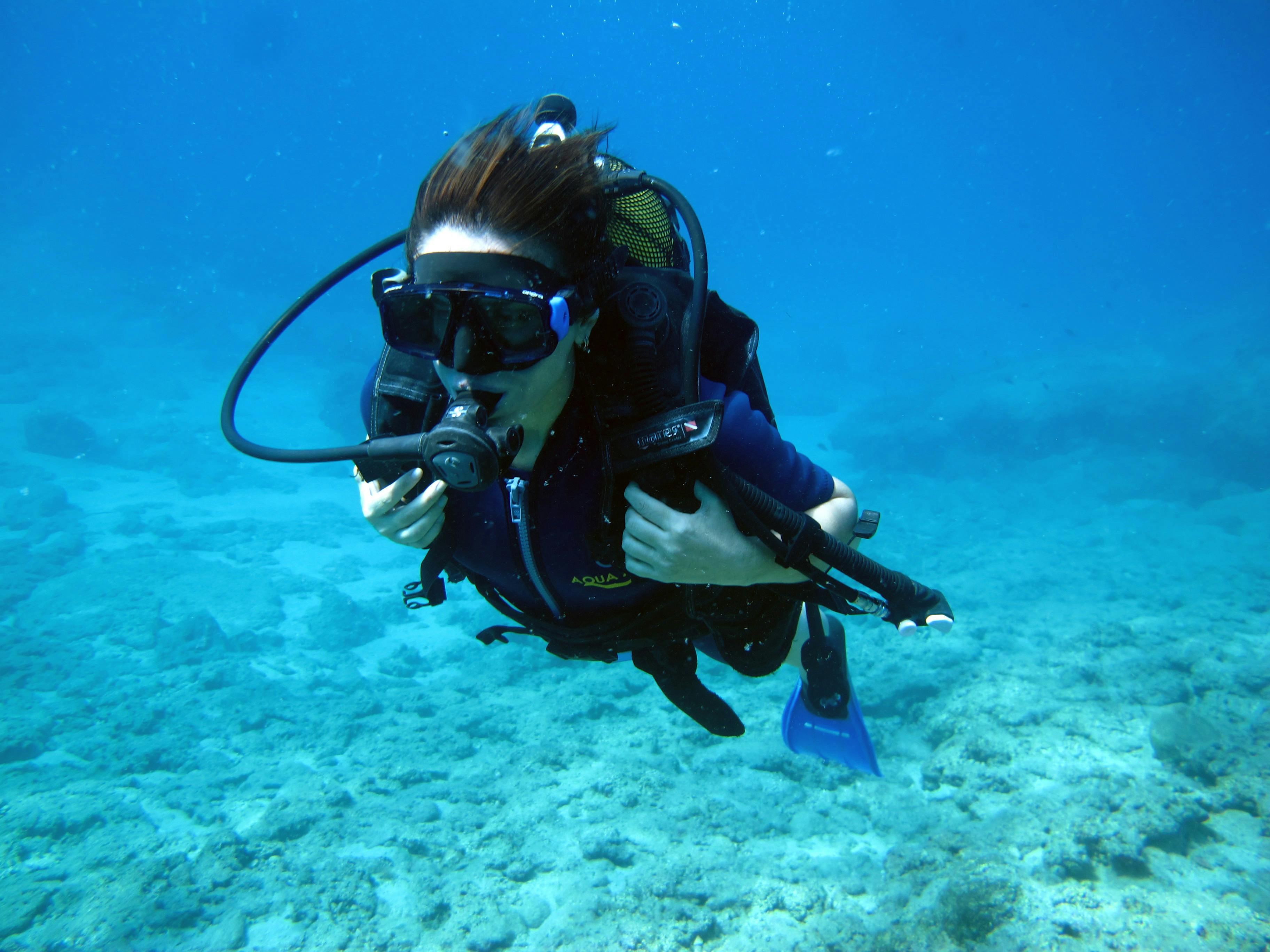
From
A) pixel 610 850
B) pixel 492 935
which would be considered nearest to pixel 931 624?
pixel 492 935

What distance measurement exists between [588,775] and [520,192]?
706 centimetres

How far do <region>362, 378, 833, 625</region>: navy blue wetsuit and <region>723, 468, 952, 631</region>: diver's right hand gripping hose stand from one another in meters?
0.17

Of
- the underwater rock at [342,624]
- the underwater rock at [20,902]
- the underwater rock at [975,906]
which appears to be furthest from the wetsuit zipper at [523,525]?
the underwater rock at [342,624]

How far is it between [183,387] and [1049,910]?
3804cm

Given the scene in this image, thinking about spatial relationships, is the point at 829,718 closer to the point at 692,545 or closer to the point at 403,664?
the point at 692,545

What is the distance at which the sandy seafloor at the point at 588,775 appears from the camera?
5.25 meters

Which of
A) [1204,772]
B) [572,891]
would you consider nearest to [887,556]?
[1204,772]

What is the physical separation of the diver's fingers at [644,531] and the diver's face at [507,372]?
47 centimetres

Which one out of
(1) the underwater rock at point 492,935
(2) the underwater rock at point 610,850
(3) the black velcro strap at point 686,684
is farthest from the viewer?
(2) the underwater rock at point 610,850

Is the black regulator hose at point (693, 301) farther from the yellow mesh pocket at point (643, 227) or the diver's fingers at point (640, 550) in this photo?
the diver's fingers at point (640, 550)

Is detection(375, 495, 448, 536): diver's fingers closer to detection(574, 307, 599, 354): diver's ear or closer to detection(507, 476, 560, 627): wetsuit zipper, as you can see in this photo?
detection(507, 476, 560, 627): wetsuit zipper

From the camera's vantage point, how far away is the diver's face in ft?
5.59

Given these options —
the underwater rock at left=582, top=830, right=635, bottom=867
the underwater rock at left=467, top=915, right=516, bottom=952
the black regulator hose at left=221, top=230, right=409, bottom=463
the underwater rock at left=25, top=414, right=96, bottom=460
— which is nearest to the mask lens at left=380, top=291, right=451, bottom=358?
the black regulator hose at left=221, top=230, right=409, bottom=463

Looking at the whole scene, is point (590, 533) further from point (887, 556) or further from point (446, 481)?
point (887, 556)
